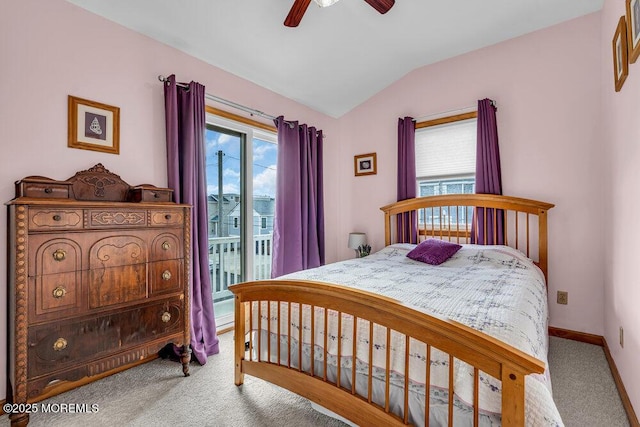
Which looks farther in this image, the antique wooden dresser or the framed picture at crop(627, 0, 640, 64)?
the antique wooden dresser

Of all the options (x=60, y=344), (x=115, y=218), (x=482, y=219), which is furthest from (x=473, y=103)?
(x=60, y=344)

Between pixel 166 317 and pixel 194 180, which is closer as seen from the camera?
pixel 166 317

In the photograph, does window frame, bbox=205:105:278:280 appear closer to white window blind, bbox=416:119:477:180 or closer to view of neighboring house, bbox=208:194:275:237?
view of neighboring house, bbox=208:194:275:237

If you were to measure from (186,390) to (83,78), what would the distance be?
226 cm

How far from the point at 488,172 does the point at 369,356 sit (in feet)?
8.33

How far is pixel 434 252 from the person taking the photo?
289 centimetres

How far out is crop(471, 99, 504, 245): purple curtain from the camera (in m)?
3.12

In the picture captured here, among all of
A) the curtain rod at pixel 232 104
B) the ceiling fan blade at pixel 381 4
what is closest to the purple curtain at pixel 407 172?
the curtain rod at pixel 232 104

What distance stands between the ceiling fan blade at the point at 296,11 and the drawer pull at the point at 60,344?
235 cm

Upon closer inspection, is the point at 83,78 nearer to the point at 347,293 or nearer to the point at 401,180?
the point at 347,293

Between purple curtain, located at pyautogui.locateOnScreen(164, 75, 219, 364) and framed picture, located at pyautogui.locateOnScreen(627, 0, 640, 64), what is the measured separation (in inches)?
111

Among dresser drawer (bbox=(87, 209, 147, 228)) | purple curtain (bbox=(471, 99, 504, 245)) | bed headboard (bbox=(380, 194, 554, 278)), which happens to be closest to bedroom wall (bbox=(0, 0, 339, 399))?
dresser drawer (bbox=(87, 209, 147, 228))

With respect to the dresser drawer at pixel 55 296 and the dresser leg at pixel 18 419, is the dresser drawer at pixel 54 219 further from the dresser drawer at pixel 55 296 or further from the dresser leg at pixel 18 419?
the dresser leg at pixel 18 419

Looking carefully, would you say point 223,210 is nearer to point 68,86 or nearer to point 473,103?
point 68,86
